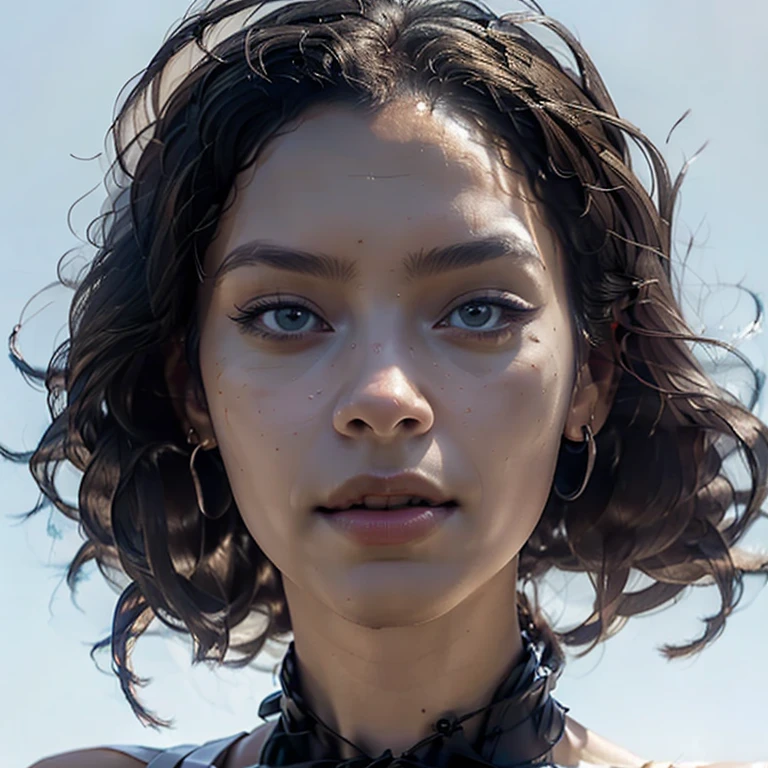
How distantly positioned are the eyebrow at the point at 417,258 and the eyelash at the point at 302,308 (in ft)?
0.18

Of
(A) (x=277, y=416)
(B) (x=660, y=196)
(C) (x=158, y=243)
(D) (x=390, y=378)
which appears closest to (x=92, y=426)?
(C) (x=158, y=243)

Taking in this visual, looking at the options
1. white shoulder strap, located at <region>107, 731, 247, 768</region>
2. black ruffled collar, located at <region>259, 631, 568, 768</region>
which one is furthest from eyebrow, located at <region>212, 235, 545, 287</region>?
white shoulder strap, located at <region>107, 731, 247, 768</region>

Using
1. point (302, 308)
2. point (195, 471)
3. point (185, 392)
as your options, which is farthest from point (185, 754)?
point (302, 308)

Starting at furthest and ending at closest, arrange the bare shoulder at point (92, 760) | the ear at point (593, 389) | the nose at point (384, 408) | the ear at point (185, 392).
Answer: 1. the bare shoulder at point (92, 760)
2. the ear at point (185, 392)
3. the ear at point (593, 389)
4. the nose at point (384, 408)

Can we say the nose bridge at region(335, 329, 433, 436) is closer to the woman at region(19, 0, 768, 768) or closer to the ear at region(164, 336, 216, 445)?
the woman at region(19, 0, 768, 768)

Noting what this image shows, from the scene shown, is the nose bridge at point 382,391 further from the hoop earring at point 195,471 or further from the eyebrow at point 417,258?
the hoop earring at point 195,471

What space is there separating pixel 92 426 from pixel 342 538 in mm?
731

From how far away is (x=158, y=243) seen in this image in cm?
218

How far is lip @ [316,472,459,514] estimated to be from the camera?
6.00 feet

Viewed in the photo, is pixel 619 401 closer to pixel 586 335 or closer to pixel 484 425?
pixel 586 335

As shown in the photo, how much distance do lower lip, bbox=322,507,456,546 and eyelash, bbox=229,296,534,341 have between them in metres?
0.28

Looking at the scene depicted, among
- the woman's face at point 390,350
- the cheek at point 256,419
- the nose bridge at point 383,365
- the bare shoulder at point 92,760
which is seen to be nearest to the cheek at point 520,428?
the woman's face at point 390,350

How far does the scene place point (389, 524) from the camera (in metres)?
1.84

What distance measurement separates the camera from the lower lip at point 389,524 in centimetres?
184
